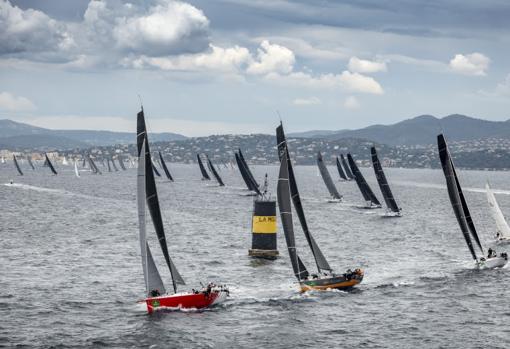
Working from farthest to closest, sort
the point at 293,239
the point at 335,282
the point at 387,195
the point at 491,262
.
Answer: the point at 387,195 → the point at 491,262 → the point at 335,282 → the point at 293,239

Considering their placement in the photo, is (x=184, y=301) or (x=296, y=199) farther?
(x=296, y=199)

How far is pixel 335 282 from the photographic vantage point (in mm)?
50969

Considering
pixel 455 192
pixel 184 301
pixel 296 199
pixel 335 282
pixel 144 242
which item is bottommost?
pixel 184 301

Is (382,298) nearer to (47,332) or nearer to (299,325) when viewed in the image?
(299,325)

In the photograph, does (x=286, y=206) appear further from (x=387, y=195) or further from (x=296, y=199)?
(x=387, y=195)

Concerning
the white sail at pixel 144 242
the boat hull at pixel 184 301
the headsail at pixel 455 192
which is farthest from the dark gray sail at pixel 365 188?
the white sail at pixel 144 242

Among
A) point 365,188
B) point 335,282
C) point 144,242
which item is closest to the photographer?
point 144,242

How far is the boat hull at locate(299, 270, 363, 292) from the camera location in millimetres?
50375

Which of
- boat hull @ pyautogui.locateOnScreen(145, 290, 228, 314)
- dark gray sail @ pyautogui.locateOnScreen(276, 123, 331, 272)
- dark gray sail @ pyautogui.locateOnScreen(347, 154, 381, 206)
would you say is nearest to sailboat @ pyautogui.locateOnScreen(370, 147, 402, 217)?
dark gray sail @ pyautogui.locateOnScreen(347, 154, 381, 206)

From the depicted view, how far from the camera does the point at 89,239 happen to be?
261 ft

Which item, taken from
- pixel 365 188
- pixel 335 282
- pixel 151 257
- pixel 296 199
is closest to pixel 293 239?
pixel 296 199

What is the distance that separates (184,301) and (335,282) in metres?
12.7

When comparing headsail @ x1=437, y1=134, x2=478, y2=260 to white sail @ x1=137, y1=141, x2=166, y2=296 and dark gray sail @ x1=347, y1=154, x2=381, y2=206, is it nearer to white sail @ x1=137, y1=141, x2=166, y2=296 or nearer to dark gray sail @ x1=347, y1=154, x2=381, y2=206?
white sail @ x1=137, y1=141, x2=166, y2=296

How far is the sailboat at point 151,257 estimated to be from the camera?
41.4 metres
